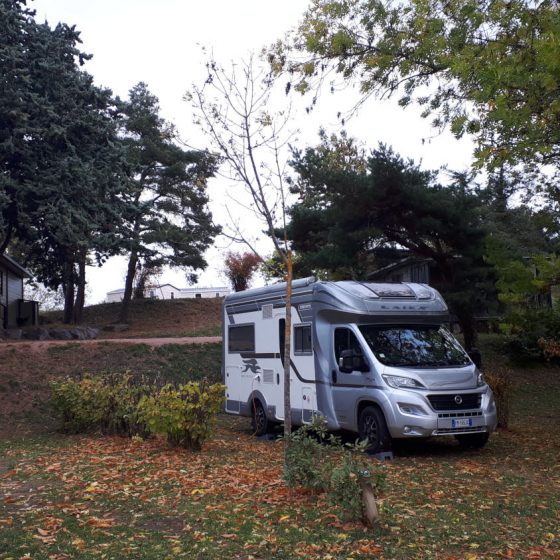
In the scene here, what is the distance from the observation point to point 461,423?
1012 centimetres

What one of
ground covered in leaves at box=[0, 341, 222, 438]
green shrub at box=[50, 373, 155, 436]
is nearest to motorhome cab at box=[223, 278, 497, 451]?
green shrub at box=[50, 373, 155, 436]

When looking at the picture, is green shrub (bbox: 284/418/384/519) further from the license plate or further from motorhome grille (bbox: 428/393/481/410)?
the license plate

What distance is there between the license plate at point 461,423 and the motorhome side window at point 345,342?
1677mm

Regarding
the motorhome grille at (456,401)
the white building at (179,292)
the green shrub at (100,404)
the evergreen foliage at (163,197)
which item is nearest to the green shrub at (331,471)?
the motorhome grille at (456,401)

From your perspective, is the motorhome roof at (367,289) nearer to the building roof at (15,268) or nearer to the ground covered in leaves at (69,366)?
the ground covered in leaves at (69,366)

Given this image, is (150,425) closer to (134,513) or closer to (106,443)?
(106,443)

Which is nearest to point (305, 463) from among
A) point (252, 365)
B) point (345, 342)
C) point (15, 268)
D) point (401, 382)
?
point (401, 382)

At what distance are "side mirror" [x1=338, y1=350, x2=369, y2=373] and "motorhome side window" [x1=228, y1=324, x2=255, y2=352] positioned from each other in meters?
2.98

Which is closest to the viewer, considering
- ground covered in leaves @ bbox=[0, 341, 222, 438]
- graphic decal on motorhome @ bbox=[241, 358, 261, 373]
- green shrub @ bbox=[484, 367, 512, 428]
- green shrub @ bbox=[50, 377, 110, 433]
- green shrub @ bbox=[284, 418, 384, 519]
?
green shrub @ bbox=[284, 418, 384, 519]

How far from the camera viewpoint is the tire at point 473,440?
10.9 metres

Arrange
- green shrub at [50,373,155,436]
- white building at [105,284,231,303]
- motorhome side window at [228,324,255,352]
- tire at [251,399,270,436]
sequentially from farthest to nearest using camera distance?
white building at [105,284,231,303] < motorhome side window at [228,324,255,352] < tire at [251,399,270,436] < green shrub at [50,373,155,436]

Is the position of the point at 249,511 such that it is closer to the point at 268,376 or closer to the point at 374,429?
the point at 374,429

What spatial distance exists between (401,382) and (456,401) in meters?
0.82

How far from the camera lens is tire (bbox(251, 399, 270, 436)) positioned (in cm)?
1299
